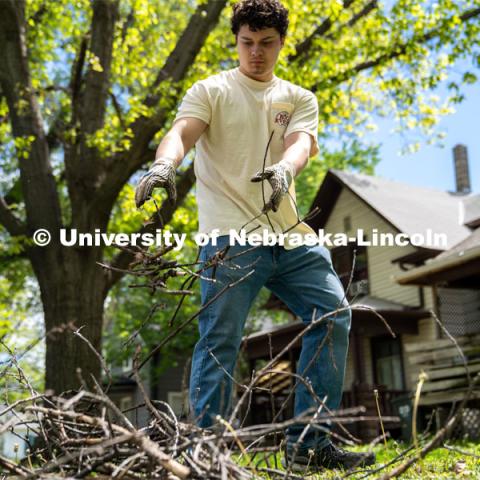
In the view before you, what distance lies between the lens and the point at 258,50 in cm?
348

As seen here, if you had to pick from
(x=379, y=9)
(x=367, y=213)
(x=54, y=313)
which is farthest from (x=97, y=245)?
(x=367, y=213)

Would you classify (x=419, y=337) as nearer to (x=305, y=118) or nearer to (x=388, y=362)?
(x=388, y=362)

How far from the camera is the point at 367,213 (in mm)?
20625

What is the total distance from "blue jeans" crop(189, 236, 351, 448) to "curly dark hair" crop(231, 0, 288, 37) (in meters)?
1.03

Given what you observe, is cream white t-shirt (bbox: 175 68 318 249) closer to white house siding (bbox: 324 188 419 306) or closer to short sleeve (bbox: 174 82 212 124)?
short sleeve (bbox: 174 82 212 124)

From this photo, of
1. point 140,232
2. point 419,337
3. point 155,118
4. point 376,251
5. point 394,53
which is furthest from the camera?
point 376,251

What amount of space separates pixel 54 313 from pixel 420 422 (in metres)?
7.48

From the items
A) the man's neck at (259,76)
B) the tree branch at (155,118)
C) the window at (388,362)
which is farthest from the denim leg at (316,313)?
the window at (388,362)

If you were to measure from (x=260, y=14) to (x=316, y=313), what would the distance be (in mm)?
1422

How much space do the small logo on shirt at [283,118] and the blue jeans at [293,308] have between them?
2.12 ft

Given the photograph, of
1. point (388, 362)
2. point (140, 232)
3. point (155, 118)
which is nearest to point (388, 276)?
point (388, 362)

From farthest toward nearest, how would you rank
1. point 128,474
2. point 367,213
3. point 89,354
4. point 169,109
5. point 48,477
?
point 367,213, point 169,109, point 89,354, point 128,474, point 48,477

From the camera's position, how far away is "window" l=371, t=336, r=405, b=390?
18.5 m

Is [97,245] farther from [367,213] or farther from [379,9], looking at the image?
[367,213]
